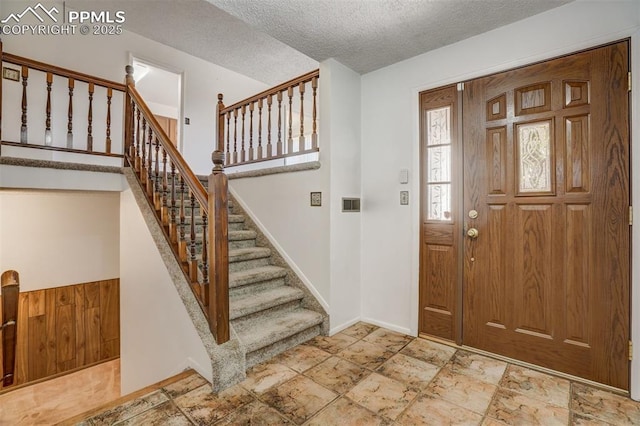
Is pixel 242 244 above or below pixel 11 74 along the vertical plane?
below

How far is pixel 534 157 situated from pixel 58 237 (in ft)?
17.0

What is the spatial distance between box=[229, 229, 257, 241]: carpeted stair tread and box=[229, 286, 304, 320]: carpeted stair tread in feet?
2.20

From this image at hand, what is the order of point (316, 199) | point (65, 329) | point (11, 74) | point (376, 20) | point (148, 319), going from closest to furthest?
point (376, 20), point (148, 319), point (316, 199), point (11, 74), point (65, 329)

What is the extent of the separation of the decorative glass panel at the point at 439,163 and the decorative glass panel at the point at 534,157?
20.2 inches

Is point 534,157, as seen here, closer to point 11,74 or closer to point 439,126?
point 439,126

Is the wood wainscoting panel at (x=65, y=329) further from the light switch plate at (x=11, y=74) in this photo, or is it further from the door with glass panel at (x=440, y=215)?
the door with glass panel at (x=440, y=215)

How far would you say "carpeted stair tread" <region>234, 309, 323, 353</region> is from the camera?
217 centimetres

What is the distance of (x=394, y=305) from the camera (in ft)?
9.26

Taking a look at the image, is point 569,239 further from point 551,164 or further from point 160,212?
point 160,212

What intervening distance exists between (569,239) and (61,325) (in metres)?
5.36

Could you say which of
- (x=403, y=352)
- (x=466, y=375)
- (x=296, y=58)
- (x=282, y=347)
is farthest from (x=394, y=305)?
(x=296, y=58)

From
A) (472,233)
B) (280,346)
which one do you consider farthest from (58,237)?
(472,233)

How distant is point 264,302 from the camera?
8.20 ft

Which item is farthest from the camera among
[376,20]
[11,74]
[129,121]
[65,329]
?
[65,329]
